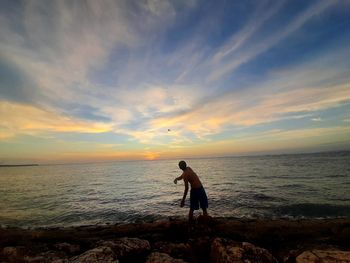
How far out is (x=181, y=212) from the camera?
16.2 m

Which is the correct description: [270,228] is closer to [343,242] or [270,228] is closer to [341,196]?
[343,242]

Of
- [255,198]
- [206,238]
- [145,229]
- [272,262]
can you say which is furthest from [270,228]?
[255,198]

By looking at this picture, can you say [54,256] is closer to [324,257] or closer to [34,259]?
[34,259]

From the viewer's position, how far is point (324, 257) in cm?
526

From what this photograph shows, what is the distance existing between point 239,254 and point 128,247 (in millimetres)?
3284

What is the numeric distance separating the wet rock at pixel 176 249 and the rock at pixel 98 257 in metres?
1.60

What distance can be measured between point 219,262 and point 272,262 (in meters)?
1.26

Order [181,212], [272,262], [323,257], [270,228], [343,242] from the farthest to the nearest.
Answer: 1. [181,212]
2. [270,228]
3. [343,242]
4. [272,262]
5. [323,257]

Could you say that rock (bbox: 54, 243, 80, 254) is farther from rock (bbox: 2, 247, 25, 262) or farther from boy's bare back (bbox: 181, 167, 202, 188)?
boy's bare back (bbox: 181, 167, 202, 188)

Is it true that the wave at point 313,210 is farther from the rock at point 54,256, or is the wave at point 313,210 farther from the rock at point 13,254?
the rock at point 13,254

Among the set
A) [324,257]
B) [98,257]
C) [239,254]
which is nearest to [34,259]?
[98,257]

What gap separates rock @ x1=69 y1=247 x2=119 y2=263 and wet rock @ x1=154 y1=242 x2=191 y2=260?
1602mm

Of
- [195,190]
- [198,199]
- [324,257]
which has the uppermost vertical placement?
[195,190]

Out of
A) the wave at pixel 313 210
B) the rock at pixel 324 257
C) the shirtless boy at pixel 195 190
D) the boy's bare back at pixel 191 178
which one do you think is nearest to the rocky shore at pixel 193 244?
the rock at pixel 324 257
